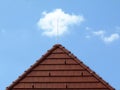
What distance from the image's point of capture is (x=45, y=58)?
79.2 m

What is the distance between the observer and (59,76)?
3086 inches

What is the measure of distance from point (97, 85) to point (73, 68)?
249 centimetres

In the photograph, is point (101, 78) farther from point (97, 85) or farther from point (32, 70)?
point (32, 70)

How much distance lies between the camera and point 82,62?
78.8m

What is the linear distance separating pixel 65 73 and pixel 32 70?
2.72 meters

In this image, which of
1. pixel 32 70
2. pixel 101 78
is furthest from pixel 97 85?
pixel 32 70

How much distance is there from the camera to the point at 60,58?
259 feet

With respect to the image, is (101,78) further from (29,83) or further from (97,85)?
(29,83)

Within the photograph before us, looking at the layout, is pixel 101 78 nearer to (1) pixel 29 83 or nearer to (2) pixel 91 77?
(2) pixel 91 77

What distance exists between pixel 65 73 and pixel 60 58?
4.67ft

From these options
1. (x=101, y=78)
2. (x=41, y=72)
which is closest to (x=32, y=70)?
(x=41, y=72)

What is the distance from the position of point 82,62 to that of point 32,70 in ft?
13.6

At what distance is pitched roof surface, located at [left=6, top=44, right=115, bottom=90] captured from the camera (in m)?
77.9

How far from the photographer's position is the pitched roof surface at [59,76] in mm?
77875
